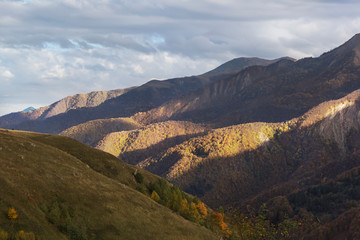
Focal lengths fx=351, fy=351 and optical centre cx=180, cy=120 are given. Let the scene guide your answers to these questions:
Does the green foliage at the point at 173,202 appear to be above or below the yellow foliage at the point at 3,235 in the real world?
below

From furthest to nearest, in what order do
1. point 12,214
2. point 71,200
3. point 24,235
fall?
point 71,200, point 12,214, point 24,235

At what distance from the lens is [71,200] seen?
176 ft

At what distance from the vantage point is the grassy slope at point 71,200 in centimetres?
4550

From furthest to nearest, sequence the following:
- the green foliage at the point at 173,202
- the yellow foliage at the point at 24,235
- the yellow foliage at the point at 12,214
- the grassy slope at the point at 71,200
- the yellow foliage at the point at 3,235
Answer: the green foliage at the point at 173,202, the grassy slope at the point at 71,200, the yellow foliage at the point at 12,214, the yellow foliage at the point at 24,235, the yellow foliage at the point at 3,235

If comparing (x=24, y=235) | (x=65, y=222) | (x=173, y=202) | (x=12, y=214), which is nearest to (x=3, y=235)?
(x=24, y=235)

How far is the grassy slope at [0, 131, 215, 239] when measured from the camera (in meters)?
45.5

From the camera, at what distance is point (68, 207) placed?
169 ft

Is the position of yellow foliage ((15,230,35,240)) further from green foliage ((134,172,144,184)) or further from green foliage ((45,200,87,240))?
green foliage ((134,172,144,184))

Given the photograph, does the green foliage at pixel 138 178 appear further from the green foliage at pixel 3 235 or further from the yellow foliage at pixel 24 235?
the green foliage at pixel 3 235

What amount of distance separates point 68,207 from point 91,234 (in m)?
5.77

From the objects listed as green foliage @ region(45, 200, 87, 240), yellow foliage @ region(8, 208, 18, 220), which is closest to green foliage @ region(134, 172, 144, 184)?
green foliage @ region(45, 200, 87, 240)

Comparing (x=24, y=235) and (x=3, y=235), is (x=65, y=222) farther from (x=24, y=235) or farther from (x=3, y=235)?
(x=3, y=235)

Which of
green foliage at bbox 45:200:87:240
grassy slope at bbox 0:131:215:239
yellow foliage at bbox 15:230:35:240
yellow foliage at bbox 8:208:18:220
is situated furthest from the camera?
green foliage at bbox 45:200:87:240

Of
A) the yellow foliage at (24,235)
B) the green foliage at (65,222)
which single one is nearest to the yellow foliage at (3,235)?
the yellow foliage at (24,235)
